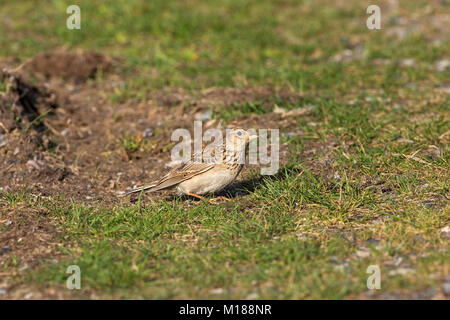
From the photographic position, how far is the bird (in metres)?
7.48

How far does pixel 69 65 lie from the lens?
11.8m

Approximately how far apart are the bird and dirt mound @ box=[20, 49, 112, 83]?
4642mm

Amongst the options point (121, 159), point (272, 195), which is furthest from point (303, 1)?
point (272, 195)

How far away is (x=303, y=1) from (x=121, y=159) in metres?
7.73

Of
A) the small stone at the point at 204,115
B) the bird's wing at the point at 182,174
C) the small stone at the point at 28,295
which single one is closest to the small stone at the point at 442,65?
the small stone at the point at 204,115

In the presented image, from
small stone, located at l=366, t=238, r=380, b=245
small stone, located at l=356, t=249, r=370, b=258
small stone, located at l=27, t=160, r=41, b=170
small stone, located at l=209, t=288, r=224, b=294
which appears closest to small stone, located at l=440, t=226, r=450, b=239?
small stone, located at l=366, t=238, r=380, b=245

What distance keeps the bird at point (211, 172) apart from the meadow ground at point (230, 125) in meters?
0.23

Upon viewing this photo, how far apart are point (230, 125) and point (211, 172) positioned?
2.11 meters

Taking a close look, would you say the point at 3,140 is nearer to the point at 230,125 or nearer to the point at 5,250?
the point at 5,250

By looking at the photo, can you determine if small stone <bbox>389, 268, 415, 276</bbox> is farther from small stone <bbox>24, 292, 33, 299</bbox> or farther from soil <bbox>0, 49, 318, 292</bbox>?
small stone <bbox>24, 292, 33, 299</bbox>

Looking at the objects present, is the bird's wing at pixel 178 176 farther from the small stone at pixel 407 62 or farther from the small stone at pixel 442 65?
the small stone at pixel 442 65

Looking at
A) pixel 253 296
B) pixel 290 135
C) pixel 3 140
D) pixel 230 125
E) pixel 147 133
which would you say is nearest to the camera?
pixel 253 296

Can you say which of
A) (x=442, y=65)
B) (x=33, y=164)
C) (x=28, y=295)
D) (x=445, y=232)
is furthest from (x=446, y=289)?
(x=442, y=65)

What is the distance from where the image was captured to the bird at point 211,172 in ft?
24.6
